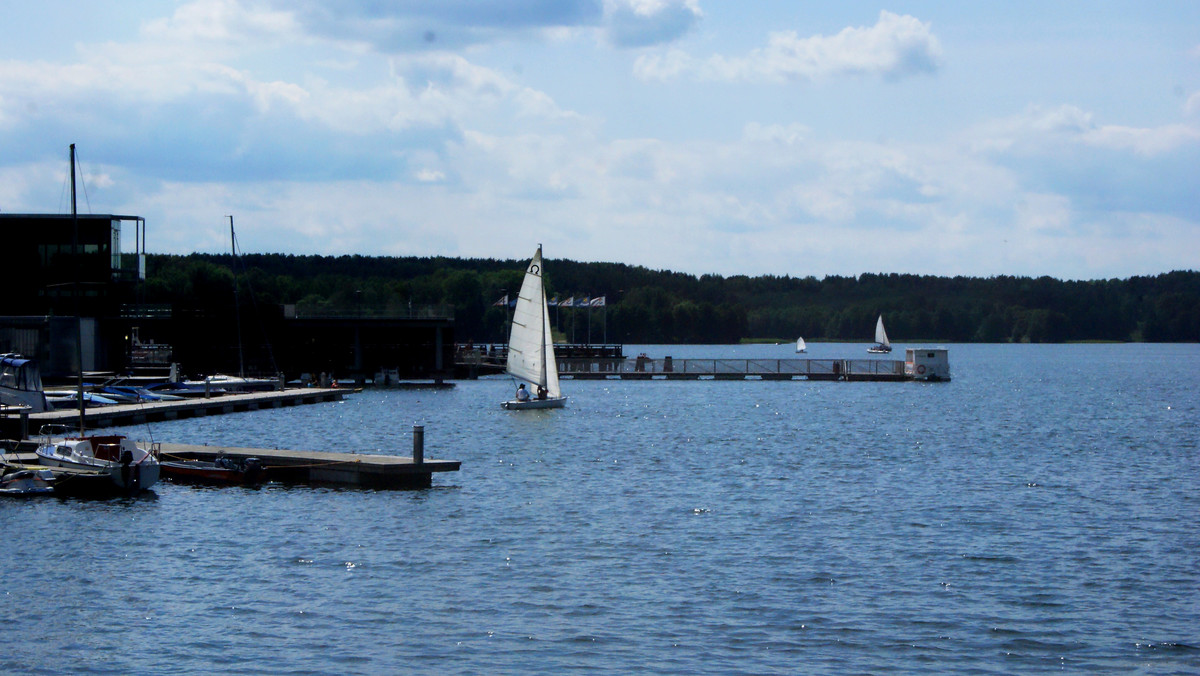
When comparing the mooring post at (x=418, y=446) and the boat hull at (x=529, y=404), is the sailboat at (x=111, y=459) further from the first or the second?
the boat hull at (x=529, y=404)

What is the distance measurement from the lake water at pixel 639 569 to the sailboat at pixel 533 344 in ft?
80.6

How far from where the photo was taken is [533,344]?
82.5 m

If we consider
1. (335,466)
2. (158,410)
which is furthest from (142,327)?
(335,466)

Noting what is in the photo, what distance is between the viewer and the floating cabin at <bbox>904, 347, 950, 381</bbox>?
12188 cm

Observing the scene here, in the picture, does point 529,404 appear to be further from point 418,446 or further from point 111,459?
point 111,459

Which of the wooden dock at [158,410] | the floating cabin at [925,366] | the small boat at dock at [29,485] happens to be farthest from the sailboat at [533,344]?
the floating cabin at [925,366]

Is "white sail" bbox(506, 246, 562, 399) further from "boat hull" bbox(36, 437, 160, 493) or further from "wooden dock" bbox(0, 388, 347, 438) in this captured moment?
"boat hull" bbox(36, 437, 160, 493)

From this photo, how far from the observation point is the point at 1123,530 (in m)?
35.4

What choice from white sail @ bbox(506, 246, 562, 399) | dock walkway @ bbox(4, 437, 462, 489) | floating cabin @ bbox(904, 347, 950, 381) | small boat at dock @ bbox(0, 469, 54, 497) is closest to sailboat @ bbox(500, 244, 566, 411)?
white sail @ bbox(506, 246, 562, 399)

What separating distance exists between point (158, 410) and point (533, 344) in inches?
940

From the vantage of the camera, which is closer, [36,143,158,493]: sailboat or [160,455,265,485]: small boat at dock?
[36,143,158,493]: sailboat

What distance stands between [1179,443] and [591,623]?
5032cm

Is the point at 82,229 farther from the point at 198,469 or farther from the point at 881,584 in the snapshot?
the point at 881,584

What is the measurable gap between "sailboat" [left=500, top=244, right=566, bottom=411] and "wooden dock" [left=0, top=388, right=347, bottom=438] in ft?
52.5
